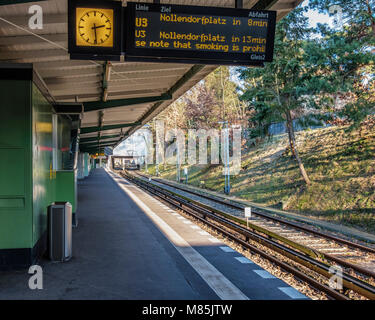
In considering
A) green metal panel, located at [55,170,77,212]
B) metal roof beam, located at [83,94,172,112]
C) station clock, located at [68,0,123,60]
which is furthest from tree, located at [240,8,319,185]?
station clock, located at [68,0,123,60]

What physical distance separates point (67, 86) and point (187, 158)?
3871 centimetres

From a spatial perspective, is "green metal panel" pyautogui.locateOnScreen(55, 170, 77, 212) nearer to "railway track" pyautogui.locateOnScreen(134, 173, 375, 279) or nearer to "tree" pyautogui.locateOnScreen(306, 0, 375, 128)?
"railway track" pyautogui.locateOnScreen(134, 173, 375, 279)

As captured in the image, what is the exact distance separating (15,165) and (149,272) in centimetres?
312

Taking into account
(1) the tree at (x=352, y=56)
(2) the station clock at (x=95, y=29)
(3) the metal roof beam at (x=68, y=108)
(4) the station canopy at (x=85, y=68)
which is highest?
(1) the tree at (x=352, y=56)

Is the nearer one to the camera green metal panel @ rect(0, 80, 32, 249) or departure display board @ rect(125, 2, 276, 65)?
departure display board @ rect(125, 2, 276, 65)

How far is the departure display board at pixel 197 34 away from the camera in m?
5.40

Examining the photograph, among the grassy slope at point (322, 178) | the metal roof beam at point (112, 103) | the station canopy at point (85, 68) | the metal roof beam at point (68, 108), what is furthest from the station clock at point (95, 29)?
the grassy slope at point (322, 178)

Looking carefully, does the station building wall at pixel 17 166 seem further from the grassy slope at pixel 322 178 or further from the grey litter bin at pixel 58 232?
the grassy slope at pixel 322 178

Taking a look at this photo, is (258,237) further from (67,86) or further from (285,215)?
(67,86)

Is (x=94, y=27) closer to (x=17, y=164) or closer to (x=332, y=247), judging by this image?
(x=17, y=164)

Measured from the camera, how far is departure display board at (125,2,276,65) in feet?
17.7

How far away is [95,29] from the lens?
17.2 ft

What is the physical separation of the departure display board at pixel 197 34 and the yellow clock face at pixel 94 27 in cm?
27

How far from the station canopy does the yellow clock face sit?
724 mm
